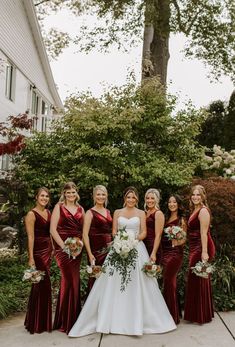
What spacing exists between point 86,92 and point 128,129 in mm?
1511

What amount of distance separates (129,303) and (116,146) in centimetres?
555

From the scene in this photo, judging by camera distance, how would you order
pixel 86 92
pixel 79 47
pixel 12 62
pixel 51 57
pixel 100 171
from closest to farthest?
pixel 100 171, pixel 86 92, pixel 12 62, pixel 79 47, pixel 51 57

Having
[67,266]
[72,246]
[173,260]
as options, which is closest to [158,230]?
[173,260]

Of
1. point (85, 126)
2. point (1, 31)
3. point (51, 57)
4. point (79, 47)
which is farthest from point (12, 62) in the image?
point (51, 57)

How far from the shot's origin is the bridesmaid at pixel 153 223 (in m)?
6.46

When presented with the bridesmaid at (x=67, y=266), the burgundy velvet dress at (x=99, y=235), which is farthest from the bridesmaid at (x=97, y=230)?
the bridesmaid at (x=67, y=266)

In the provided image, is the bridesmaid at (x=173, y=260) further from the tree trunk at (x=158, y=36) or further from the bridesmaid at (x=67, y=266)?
the tree trunk at (x=158, y=36)

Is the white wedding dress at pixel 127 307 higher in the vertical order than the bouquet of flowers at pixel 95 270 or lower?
lower

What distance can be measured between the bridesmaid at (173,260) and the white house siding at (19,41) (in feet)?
36.6

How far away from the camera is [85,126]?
10.7 m

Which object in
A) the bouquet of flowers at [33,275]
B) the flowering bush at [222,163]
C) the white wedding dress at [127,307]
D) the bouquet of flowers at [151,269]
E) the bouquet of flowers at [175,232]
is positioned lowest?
the white wedding dress at [127,307]

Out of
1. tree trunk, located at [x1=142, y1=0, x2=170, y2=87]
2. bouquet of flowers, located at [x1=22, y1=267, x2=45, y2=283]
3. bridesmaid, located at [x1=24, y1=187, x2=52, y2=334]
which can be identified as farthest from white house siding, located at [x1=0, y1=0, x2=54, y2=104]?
bouquet of flowers, located at [x1=22, y1=267, x2=45, y2=283]

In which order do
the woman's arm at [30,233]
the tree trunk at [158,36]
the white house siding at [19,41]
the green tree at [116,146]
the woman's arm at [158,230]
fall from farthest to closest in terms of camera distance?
the tree trunk at [158,36], the white house siding at [19,41], the green tree at [116,146], the woman's arm at [158,230], the woman's arm at [30,233]

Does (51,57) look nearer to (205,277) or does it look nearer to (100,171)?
(100,171)
